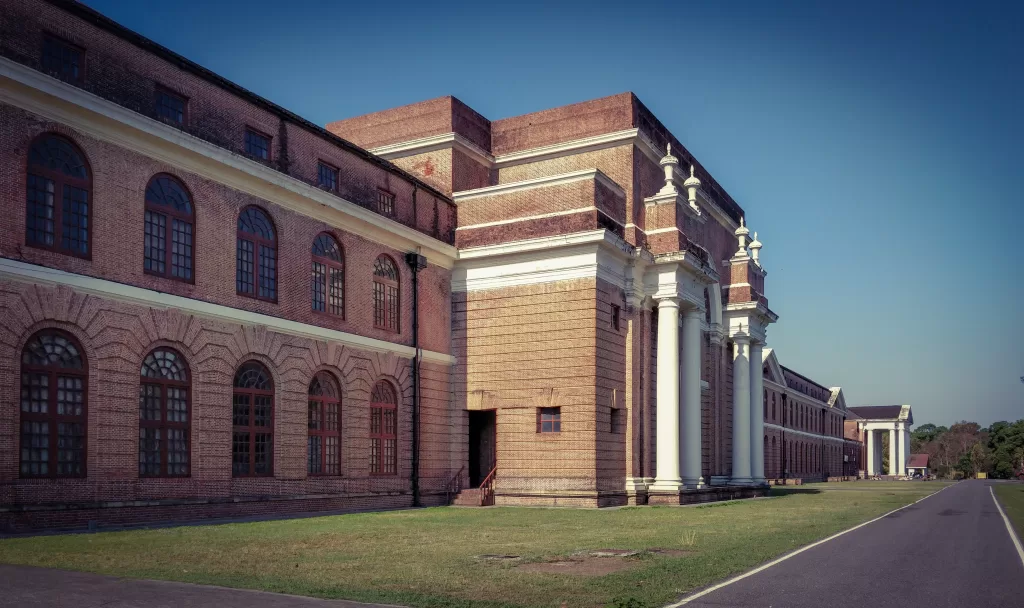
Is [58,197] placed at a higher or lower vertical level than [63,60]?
lower

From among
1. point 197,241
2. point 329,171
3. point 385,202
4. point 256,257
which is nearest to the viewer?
point 197,241

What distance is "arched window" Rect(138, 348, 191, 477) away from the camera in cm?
2169

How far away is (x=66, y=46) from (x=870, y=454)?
143 m

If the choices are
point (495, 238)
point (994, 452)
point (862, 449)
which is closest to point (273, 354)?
point (495, 238)

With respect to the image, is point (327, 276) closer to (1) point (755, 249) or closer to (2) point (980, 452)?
(1) point (755, 249)

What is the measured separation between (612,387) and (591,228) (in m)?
5.47

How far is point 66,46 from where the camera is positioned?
67.5ft

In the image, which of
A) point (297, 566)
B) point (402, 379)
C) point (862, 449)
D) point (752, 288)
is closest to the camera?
point (297, 566)

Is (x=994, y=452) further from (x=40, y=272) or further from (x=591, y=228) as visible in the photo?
(x=40, y=272)

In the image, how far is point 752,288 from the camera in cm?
4644

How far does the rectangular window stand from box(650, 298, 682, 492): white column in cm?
2132

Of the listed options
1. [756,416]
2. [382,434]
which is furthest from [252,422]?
[756,416]

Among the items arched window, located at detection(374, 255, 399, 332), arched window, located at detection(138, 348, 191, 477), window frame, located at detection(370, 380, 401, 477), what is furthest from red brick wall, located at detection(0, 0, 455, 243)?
arched window, located at detection(138, 348, 191, 477)

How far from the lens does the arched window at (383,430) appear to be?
97.2 ft
